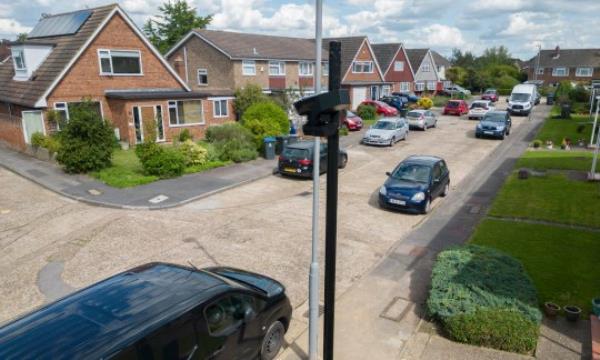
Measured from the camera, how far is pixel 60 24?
26047 mm

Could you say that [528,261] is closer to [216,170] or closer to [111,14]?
[216,170]

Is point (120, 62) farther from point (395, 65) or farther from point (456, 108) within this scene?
point (395, 65)

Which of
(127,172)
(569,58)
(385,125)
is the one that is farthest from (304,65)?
(569,58)

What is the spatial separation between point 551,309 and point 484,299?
1.40m

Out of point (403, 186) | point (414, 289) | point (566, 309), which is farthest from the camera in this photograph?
point (403, 186)

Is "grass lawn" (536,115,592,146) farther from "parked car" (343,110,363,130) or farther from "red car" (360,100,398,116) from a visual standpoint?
"red car" (360,100,398,116)

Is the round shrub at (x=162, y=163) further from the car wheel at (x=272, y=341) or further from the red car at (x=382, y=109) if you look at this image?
the red car at (x=382, y=109)

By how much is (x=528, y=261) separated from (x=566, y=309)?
2.43 metres

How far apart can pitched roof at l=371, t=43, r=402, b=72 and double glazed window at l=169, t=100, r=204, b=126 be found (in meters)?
30.3

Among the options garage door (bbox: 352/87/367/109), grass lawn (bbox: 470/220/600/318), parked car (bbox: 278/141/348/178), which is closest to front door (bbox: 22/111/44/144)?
parked car (bbox: 278/141/348/178)

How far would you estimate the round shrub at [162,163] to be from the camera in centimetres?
1748

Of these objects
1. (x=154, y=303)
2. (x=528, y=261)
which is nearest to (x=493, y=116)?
(x=528, y=261)

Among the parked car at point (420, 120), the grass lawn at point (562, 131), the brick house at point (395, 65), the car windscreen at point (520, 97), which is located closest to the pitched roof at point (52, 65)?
the parked car at point (420, 120)

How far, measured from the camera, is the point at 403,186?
1405cm
